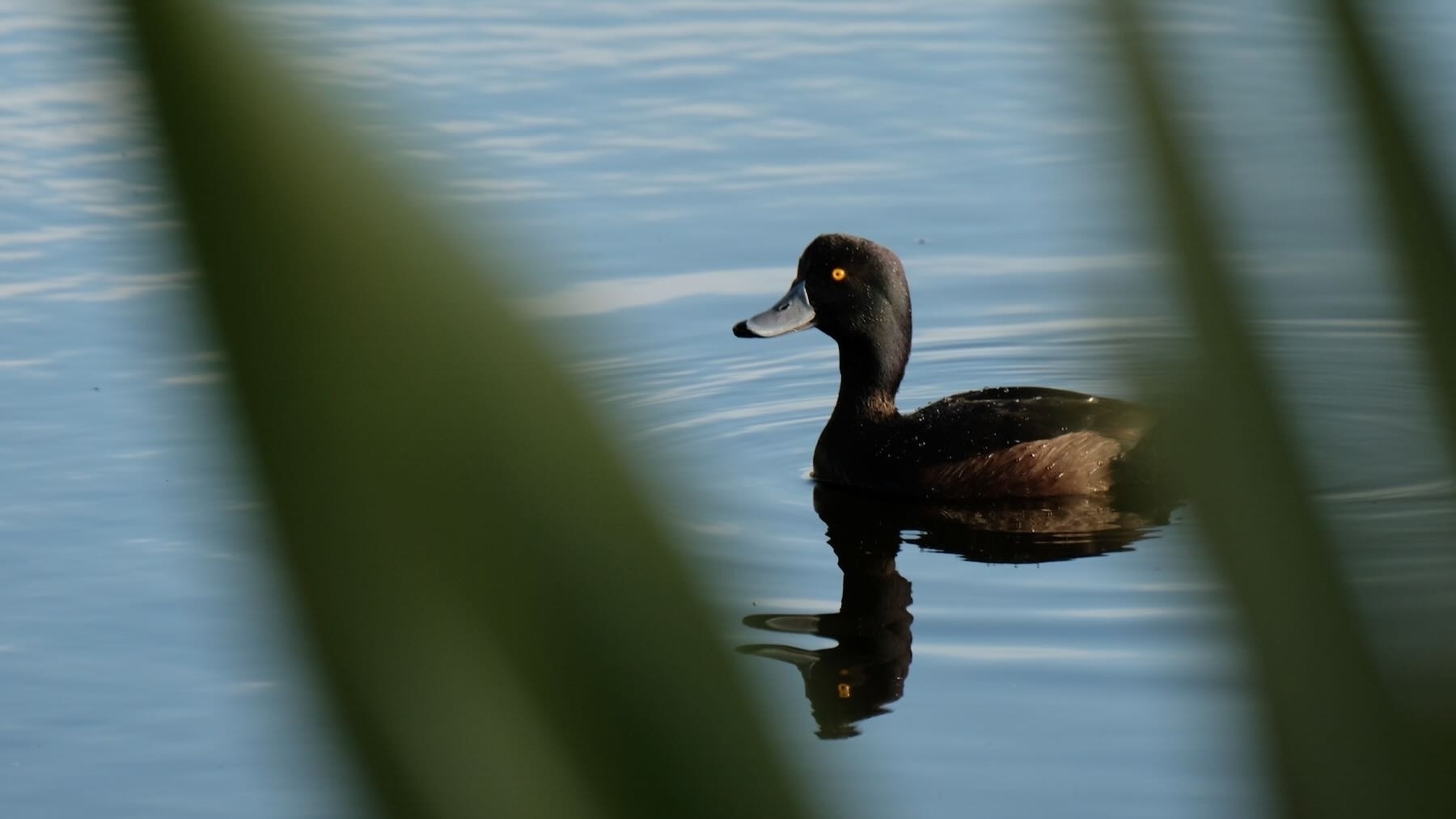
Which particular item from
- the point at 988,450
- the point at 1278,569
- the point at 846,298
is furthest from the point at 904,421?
the point at 1278,569

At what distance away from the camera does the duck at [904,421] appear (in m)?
7.27

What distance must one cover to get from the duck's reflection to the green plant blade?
433 centimetres

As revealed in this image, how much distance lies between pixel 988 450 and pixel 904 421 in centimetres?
52

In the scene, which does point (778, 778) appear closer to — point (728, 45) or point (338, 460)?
point (338, 460)

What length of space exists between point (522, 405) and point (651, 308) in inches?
347

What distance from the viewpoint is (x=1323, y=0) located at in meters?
0.55

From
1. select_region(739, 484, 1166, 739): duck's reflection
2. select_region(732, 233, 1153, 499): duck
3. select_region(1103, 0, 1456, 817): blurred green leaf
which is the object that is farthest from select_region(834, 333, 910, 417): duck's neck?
select_region(1103, 0, 1456, 817): blurred green leaf

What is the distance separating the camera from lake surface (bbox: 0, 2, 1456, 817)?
0.53 m

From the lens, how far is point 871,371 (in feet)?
27.1

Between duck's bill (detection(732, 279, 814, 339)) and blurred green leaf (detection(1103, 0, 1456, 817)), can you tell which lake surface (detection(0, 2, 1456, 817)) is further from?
duck's bill (detection(732, 279, 814, 339))

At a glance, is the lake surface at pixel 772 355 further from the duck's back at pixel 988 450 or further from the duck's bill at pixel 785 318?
the duck's bill at pixel 785 318

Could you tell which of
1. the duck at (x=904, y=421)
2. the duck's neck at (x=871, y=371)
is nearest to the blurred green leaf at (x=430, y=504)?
the duck at (x=904, y=421)

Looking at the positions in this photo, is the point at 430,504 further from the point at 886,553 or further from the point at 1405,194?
the point at 886,553

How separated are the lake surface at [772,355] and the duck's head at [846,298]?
0.42m
